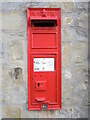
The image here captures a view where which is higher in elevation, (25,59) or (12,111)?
(25,59)

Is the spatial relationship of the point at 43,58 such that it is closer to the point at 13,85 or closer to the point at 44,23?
the point at 44,23

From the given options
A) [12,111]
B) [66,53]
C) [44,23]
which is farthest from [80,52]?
[12,111]

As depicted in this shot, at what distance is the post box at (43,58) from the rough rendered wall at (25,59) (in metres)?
0.09

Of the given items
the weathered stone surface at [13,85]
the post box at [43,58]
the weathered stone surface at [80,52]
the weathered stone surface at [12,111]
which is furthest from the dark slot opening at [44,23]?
the weathered stone surface at [12,111]

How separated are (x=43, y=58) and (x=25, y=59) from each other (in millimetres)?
275

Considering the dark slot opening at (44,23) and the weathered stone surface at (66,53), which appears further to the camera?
the weathered stone surface at (66,53)

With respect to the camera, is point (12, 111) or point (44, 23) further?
point (12, 111)

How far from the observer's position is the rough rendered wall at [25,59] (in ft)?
9.48

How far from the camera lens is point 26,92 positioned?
2926mm

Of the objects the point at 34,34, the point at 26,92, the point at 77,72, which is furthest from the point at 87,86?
the point at 34,34

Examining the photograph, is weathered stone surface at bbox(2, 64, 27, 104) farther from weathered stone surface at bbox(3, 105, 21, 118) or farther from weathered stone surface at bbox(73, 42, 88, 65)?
weathered stone surface at bbox(73, 42, 88, 65)

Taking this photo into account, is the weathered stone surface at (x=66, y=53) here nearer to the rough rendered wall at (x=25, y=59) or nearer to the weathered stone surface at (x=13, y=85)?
the rough rendered wall at (x=25, y=59)

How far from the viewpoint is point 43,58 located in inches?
113

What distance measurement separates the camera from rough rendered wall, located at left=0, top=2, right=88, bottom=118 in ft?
9.48
